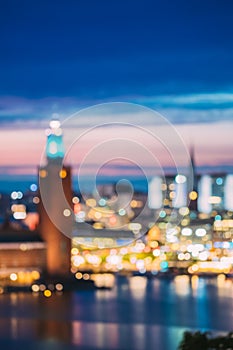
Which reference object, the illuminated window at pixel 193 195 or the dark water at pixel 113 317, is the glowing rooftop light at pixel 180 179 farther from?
the dark water at pixel 113 317

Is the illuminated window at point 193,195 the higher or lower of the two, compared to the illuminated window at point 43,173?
higher

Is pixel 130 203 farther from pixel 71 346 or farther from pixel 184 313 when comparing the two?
pixel 71 346

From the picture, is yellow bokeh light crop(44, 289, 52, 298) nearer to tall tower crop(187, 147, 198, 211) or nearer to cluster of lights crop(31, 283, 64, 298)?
cluster of lights crop(31, 283, 64, 298)

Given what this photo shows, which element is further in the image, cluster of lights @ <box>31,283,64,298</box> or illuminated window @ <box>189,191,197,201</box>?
illuminated window @ <box>189,191,197,201</box>

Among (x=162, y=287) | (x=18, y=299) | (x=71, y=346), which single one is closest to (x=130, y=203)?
(x=162, y=287)

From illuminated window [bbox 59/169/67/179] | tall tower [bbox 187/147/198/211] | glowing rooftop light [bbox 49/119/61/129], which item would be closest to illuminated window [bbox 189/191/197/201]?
tall tower [bbox 187/147/198/211]

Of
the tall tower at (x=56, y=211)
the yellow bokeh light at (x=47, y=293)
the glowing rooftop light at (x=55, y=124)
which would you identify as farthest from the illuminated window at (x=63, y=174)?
the yellow bokeh light at (x=47, y=293)

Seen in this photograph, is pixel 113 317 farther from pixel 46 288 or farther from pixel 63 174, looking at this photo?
pixel 63 174
